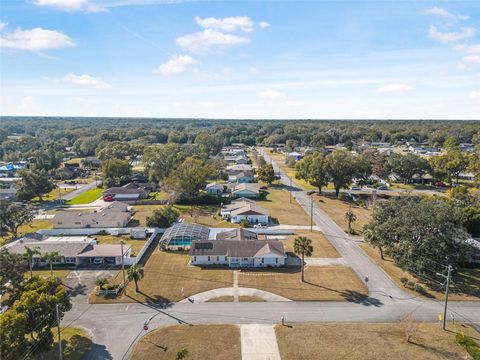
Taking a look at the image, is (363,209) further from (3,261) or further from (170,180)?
(3,261)

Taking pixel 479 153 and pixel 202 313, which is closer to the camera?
pixel 202 313

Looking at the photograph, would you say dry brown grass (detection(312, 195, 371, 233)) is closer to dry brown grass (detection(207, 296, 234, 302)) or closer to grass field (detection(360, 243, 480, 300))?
grass field (detection(360, 243, 480, 300))

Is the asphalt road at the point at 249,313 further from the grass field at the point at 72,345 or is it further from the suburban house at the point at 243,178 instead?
the suburban house at the point at 243,178

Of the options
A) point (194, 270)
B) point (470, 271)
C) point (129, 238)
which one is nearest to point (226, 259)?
point (194, 270)

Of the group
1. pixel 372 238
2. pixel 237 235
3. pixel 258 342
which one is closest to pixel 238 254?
pixel 237 235

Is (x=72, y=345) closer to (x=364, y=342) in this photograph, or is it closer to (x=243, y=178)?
(x=364, y=342)

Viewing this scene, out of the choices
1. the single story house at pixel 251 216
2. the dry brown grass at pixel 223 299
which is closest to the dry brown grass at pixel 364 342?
the dry brown grass at pixel 223 299
